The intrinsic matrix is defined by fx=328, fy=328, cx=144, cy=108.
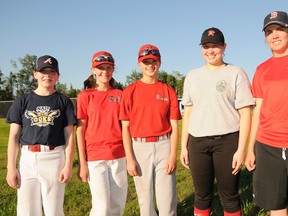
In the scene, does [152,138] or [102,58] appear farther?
[102,58]

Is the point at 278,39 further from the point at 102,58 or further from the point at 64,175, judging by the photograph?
the point at 64,175

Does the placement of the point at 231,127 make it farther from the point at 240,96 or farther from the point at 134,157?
the point at 134,157

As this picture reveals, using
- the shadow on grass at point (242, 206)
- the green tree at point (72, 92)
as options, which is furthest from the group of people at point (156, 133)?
the green tree at point (72, 92)

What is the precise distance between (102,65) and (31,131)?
110 cm

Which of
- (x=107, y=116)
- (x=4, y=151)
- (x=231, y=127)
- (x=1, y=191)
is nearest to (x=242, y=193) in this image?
(x=231, y=127)

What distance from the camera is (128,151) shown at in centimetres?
362

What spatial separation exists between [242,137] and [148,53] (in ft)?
4.46

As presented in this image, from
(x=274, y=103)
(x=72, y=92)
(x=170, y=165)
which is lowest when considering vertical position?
(x=72, y=92)

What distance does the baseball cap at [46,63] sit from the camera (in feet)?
11.5

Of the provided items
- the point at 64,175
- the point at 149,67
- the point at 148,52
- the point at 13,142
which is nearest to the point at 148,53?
the point at 148,52

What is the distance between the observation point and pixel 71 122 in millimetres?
3566

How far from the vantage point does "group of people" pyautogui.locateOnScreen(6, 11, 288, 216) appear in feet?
10.4

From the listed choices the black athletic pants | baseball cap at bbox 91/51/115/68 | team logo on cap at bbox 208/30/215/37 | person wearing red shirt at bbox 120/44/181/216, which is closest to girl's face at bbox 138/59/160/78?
person wearing red shirt at bbox 120/44/181/216

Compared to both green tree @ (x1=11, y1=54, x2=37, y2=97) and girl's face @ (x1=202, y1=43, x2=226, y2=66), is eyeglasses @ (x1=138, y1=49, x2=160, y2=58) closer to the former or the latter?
girl's face @ (x1=202, y1=43, x2=226, y2=66)
